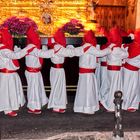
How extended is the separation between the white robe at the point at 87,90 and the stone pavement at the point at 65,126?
15cm

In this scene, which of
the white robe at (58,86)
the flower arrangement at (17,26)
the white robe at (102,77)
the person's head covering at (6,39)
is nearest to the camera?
the person's head covering at (6,39)

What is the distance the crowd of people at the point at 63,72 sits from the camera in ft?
24.1

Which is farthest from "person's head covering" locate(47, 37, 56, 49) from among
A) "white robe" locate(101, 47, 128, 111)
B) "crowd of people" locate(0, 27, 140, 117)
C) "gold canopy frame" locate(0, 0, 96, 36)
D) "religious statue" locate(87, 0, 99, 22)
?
"religious statue" locate(87, 0, 99, 22)

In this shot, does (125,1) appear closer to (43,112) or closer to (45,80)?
(45,80)

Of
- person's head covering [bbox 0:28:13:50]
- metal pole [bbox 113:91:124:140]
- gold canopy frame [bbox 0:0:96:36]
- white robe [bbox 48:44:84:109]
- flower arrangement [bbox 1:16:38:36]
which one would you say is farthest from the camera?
gold canopy frame [bbox 0:0:96:36]

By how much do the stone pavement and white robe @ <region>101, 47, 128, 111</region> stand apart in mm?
224

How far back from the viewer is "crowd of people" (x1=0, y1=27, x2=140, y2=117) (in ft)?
24.1

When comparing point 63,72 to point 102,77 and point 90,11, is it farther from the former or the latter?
point 90,11

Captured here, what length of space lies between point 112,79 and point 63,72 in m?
1.00

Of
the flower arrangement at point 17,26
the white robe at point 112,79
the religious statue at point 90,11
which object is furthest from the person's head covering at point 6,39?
the religious statue at point 90,11

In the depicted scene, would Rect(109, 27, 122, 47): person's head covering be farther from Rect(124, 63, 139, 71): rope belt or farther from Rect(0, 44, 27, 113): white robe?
Rect(0, 44, 27, 113): white robe

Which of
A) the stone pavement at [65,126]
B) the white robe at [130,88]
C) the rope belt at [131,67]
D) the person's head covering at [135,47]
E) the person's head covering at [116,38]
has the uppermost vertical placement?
the person's head covering at [116,38]

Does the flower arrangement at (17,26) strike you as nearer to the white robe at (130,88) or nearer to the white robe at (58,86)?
the white robe at (58,86)

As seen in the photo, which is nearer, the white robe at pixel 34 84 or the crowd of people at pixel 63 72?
the crowd of people at pixel 63 72
